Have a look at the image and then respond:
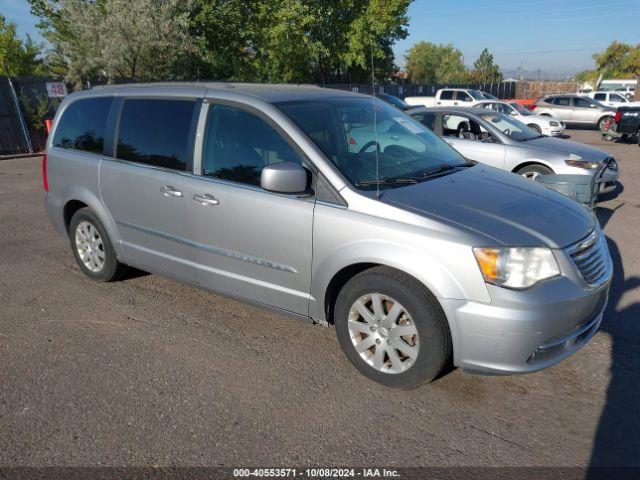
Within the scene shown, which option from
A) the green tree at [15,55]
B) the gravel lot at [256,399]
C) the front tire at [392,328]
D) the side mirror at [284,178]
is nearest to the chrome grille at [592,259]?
the gravel lot at [256,399]

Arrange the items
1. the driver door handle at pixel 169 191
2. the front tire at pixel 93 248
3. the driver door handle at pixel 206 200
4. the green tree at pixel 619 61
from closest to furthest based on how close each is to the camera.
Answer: the driver door handle at pixel 206 200 → the driver door handle at pixel 169 191 → the front tire at pixel 93 248 → the green tree at pixel 619 61

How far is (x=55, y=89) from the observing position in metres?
15.2

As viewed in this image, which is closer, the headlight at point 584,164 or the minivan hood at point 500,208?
the minivan hood at point 500,208

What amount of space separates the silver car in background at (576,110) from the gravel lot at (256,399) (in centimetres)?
2080

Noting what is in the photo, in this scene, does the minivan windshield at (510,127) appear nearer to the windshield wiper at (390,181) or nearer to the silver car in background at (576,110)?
the windshield wiper at (390,181)

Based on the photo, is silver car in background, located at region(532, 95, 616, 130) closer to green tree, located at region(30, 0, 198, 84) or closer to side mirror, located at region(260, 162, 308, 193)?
green tree, located at region(30, 0, 198, 84)

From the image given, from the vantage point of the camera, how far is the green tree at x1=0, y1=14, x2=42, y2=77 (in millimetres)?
46812

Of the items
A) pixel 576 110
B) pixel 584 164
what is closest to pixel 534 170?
pixel 584 164

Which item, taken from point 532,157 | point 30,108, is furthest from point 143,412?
point 30,108

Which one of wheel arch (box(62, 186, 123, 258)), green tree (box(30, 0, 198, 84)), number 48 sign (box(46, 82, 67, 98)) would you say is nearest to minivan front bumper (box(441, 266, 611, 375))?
wheel arch (box(62, 186, 123, 258))

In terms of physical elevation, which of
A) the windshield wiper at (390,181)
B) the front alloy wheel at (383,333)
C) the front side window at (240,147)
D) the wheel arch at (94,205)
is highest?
the front side window at (240,147)

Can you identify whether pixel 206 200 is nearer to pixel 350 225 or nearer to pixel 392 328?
pixel 350 225

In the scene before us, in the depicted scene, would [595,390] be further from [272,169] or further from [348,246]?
[272,169]

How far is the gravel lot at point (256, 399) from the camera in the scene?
8.52 feet
